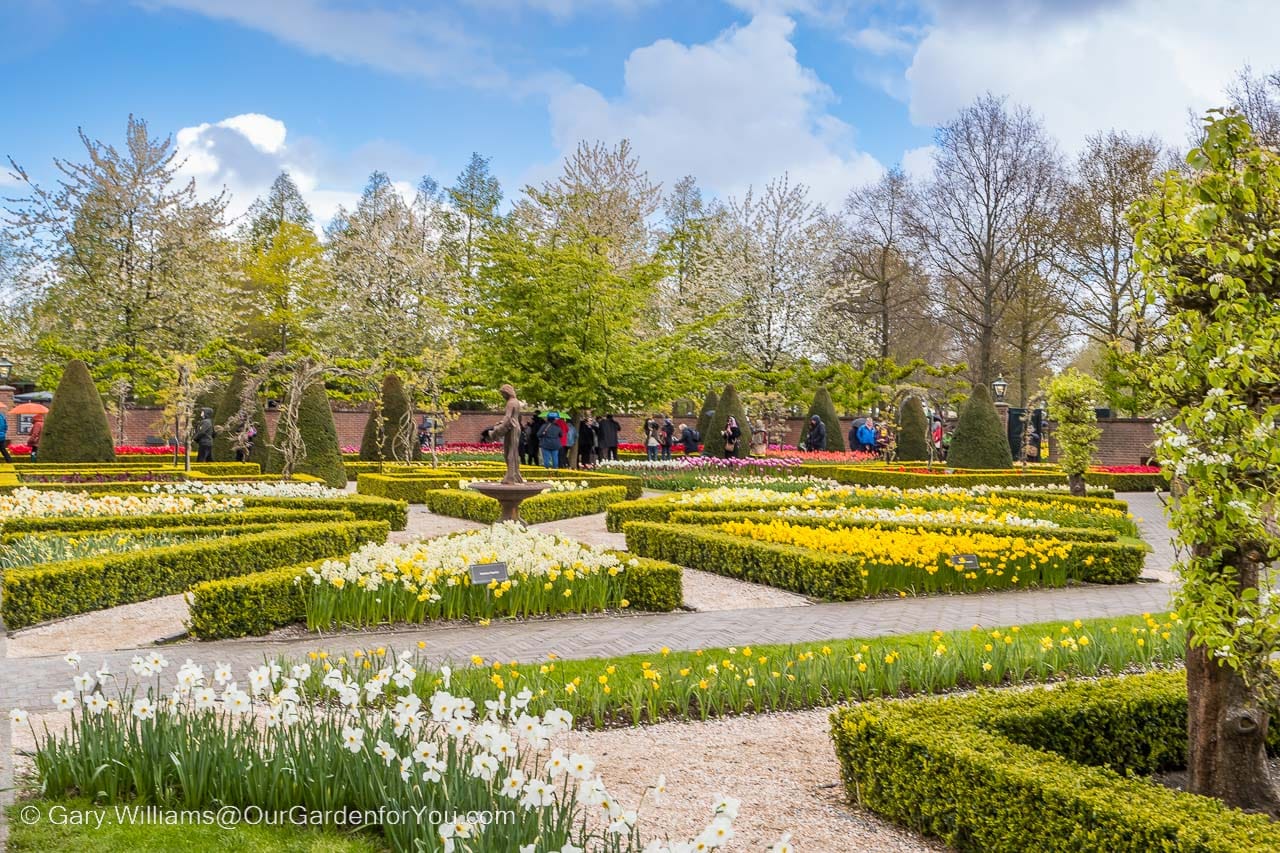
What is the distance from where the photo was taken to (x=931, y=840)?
371 centimetres

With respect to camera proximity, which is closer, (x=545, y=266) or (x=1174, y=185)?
(x=1174, y=185)

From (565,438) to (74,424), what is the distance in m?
10.0

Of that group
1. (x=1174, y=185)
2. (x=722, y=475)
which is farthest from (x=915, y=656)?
(x=722, y=475)

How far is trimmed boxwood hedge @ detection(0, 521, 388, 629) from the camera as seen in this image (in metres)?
7.18

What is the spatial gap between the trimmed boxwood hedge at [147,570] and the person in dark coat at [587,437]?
1237 centimetres

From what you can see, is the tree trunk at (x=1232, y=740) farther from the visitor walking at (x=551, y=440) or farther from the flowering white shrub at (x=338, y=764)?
the visitor walking at (x=551, y=440)

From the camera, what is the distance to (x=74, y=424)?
1988cm

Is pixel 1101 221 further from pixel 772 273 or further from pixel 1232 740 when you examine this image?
pixel 1232 740

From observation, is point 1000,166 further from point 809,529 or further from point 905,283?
point 809,529

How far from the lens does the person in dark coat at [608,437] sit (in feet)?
78.7

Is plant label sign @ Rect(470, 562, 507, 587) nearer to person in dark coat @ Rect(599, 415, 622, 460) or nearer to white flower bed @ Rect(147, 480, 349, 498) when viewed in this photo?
white flower bed @ Rect(147, 480, 349, 498)

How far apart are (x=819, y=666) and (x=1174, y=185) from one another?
2.98 metres

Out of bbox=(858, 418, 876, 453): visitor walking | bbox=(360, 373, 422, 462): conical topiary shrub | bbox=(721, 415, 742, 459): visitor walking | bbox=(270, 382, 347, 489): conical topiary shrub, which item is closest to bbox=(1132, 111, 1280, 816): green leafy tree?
bbox=(270, 382, 347, 489): conical topiary shrub

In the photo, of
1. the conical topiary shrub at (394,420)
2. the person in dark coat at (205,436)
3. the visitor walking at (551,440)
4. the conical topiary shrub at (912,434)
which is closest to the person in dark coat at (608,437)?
the visitor walking at (551,440)
